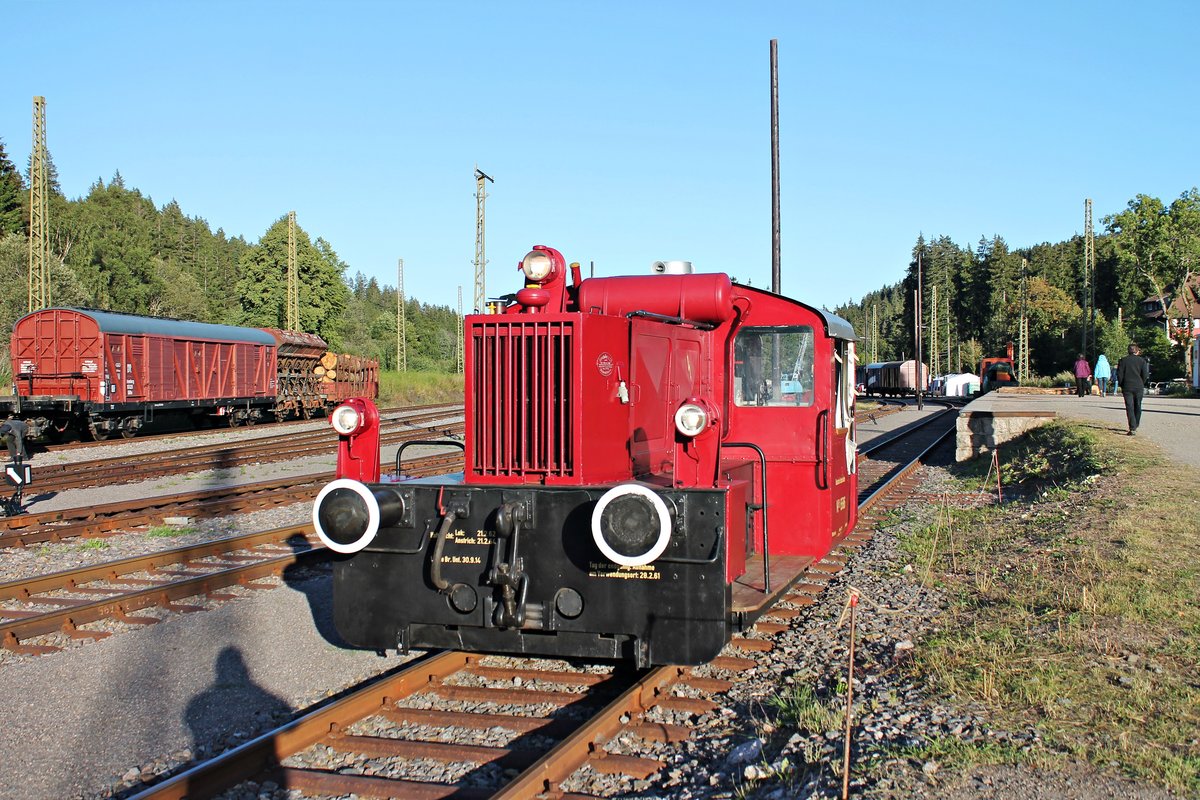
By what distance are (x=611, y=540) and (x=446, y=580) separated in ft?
3.70

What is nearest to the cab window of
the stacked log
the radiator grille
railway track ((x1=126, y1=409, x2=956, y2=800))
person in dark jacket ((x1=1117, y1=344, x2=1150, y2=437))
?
railway track ((x1=126, y1=409, x2=956, y2=800))

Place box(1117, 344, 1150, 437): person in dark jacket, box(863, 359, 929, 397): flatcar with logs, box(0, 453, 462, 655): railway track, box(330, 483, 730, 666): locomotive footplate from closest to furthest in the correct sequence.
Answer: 1. box(330, 483, 730, 666): locomotive footplate
2. box(0, 453, 462, 655): railway track
3. box(1117, 344, 1150, 437): person in dark jacket
4. box(863, 359, 929, 397): flatcar with logs

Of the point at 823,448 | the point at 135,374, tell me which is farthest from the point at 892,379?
the point at 823,448

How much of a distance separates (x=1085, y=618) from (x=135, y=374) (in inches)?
967

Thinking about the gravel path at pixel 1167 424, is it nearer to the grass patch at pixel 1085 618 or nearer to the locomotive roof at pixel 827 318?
the grass patch at pixel 1085 618

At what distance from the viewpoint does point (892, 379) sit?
66.7 metres

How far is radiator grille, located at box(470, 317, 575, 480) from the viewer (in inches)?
215

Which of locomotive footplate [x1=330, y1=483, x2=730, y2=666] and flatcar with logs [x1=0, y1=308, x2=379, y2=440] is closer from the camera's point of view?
locomotive footplate [x1=330, y1=483, x2=730, y2=666]

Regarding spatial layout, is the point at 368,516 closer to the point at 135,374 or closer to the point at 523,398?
the point at 523,398

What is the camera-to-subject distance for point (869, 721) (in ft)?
15.7

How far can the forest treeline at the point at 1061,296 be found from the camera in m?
52.9

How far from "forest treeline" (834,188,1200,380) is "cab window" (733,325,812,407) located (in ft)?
135

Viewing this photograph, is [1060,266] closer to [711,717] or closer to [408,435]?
[408,435]

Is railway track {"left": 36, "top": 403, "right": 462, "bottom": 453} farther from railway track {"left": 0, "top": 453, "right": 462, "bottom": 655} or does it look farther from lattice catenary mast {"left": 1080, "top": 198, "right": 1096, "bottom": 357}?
lattice catenary mast {"left": 1080, "top": 198, "right": 1096, "bottom": 357}
